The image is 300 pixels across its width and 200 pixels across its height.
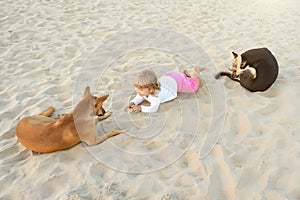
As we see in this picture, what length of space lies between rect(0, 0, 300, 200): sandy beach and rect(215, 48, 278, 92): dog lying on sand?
5.6 inches

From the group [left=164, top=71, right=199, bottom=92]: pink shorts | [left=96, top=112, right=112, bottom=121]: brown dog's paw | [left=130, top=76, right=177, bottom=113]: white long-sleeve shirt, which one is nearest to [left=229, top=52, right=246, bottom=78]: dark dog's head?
[left=164, top=71, right=199, bottom=92]: pink shorts

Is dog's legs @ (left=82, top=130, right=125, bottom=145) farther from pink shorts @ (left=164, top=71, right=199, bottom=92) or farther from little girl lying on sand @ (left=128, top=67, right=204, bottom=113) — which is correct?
pink shorts @ (left=164, top=71, right=199, bottom=92)

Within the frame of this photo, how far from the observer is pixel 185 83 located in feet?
14.3

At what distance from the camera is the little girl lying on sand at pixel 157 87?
3.98 m

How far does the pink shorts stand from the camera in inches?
171

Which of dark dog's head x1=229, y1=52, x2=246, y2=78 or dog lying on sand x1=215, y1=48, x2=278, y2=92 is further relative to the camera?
dark dog's head x1=229, y1=52, x2=246, y2=78

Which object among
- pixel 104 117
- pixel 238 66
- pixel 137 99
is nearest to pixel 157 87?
pixel 137 99

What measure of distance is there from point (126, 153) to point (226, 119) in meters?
1.27

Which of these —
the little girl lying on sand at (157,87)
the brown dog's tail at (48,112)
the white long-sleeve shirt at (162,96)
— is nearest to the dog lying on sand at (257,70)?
the little girl lying on sand at (157,87)

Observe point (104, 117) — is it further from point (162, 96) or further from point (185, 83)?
point (185, 83)

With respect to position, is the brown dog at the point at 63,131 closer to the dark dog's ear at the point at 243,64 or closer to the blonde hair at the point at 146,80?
the blonde hair at the point at 146,80

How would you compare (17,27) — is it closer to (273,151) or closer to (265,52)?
(265,52)

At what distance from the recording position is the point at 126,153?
339cm

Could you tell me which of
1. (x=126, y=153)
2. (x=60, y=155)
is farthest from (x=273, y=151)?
(x=60, y=155)
